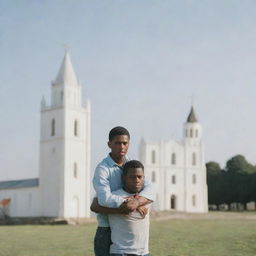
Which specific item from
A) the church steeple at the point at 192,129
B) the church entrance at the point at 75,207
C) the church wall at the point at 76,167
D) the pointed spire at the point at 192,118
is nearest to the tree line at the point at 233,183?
the church steeple at the point at 192,129

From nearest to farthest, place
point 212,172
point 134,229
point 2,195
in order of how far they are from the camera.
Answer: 1. point 134,229
2. point 2,195
3. point 212,172

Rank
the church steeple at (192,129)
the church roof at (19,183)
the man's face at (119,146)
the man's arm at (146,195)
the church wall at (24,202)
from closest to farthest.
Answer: the man's arm at (146,195) < the man's face at (119,146) < the church wall at (24,202) < the church roof at (19,183) < the church steeple at (192,129)

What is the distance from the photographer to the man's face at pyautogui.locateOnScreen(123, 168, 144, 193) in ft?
15.0

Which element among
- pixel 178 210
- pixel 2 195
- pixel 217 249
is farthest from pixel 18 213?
pixel 217 249

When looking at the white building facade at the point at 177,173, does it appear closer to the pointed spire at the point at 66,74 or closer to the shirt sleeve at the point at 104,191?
the pointed spire at the point at 66,74

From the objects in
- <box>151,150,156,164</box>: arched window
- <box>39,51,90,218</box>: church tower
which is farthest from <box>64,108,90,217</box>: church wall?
<box>151,150,156,164</box>: arched window

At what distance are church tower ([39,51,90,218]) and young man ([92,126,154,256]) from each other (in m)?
41.1

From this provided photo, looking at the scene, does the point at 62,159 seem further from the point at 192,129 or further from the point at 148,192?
the point at 148,192

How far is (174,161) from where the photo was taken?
219ft

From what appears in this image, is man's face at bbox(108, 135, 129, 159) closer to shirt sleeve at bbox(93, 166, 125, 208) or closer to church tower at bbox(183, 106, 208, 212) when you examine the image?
shirt sleeve at bbox(93, 166, 125, 208)

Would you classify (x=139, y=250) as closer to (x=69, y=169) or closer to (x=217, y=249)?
(x=217, y=249)

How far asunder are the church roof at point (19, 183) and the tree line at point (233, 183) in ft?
105

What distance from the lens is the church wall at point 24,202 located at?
4750 cm

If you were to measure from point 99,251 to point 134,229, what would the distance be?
408 mm
